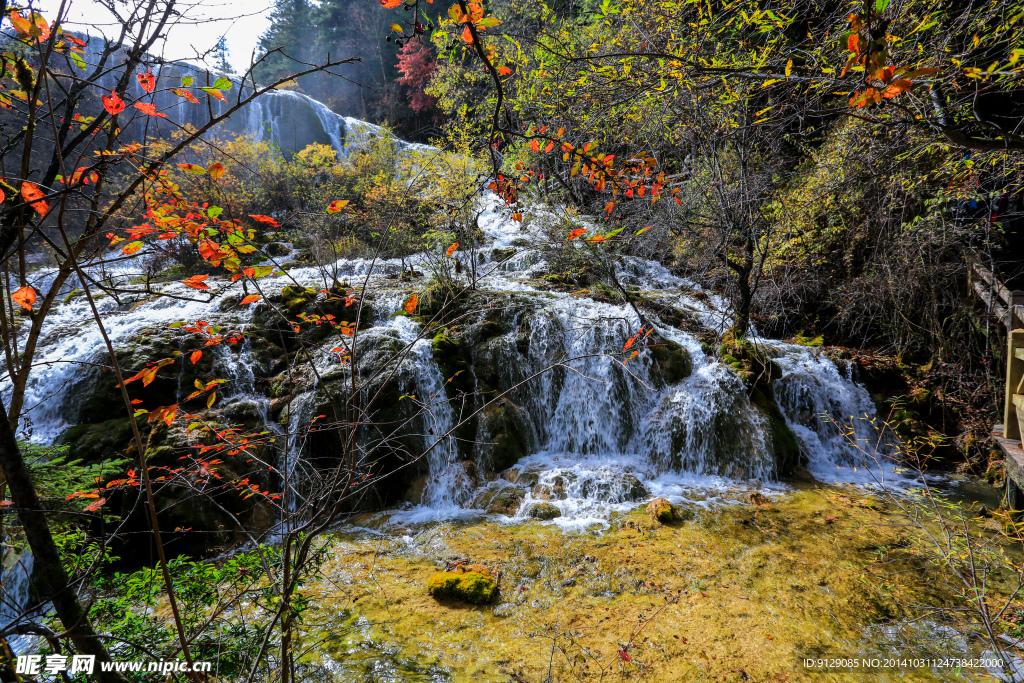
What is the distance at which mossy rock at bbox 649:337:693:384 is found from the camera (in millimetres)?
7621

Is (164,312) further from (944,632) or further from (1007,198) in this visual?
(1007,198)

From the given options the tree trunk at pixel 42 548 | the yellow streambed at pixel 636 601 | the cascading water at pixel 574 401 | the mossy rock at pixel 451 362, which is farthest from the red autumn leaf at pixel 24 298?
the mossy rock at pixel 451 362

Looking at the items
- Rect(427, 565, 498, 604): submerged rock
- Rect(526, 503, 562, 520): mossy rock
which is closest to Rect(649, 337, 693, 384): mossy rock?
Rect(526, 503, 562, 520): mossy rock

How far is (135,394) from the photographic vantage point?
20.3 ft

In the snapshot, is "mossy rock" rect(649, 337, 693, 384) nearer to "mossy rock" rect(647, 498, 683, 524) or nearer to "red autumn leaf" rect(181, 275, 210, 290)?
"mossy rock" rect(647, 498, 683, 524)

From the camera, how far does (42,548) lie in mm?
1442

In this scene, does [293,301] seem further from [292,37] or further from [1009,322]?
[292,37]

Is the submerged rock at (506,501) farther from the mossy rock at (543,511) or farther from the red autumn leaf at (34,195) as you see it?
the red autumn leaf at (34,195)

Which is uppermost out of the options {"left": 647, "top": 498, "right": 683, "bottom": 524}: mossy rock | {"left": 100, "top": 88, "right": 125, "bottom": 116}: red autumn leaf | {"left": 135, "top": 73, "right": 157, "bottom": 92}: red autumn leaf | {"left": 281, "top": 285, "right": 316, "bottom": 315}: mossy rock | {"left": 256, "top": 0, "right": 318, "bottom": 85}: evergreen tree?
{"left": 256, "top": 0, "right": 318, "bottom": 85}: evergreen tree

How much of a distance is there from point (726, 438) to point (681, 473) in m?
0.89

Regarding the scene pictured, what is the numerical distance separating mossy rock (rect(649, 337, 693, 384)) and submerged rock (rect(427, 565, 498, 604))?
4.81 metres

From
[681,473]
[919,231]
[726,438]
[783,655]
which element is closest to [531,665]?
[783,655]

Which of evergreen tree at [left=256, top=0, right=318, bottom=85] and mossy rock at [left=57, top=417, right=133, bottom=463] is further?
evergreen tree at [left=256, top=0, right=318, bottom=85]

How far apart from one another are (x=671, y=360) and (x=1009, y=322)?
4.03m
